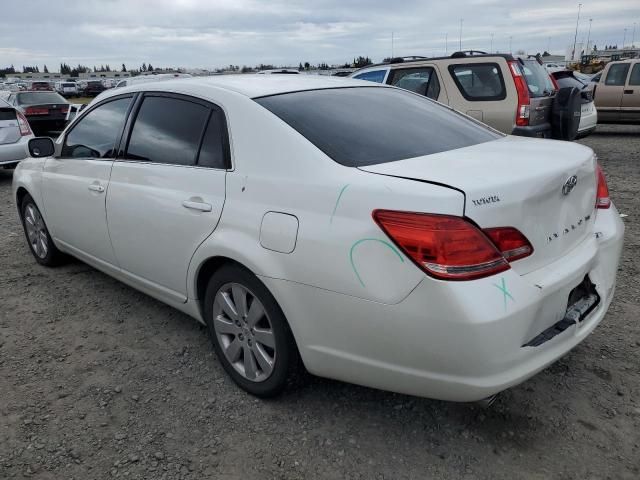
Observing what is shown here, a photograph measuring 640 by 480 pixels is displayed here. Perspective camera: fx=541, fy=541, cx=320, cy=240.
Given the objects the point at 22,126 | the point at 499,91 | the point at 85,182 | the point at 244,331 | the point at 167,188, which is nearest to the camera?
the point at 244,331

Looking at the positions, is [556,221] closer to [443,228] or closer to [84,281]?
[443,228]

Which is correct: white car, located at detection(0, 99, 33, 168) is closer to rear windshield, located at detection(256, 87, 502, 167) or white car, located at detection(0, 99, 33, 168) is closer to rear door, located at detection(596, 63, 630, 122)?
rear windshield, located at detection(256, 87, 502, 167)

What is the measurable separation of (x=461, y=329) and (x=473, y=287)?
0.15 m

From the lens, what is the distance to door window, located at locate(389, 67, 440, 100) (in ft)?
26.7

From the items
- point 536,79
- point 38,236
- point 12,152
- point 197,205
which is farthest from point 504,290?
point 12,152

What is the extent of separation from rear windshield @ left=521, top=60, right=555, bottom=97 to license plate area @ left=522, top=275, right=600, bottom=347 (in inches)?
236

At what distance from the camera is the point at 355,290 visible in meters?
2.08

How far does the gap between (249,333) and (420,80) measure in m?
6.63

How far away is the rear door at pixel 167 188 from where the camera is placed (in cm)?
274

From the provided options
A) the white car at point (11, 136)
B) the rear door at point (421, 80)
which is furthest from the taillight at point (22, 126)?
the rear door at point (421, 80)

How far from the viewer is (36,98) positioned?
52.0 feet

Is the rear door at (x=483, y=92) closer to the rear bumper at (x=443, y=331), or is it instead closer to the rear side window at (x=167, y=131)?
the rear side window at (x=167, y=131)

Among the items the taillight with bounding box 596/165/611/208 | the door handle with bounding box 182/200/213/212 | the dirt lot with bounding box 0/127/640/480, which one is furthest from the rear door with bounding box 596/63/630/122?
the door handle with bounding box 182/200/213/212

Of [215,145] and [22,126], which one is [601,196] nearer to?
[215,145]
